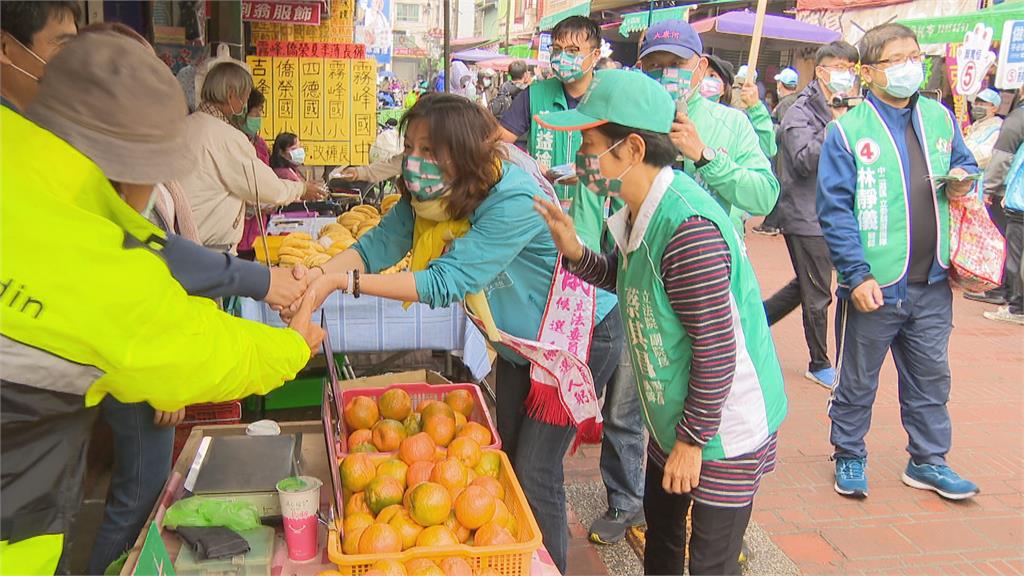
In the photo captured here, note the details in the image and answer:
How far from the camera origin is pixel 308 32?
7203 mm

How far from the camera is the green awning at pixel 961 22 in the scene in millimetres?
9539

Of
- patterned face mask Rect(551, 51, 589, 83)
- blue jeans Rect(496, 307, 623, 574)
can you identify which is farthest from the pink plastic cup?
patterned face mask Rect(551, 51, 589, 83)

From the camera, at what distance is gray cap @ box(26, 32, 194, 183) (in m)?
1.48

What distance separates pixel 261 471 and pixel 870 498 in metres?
3.25

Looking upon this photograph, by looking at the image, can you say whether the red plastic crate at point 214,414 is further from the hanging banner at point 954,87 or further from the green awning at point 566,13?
the green awning at point 566,13

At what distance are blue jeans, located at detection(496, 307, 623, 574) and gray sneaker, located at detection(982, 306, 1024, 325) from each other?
259 inches

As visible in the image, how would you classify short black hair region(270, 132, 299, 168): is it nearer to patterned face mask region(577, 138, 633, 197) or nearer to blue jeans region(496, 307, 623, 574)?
blue jeans region(496, 307, 623, 574)

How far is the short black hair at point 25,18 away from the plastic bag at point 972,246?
12.6 ft

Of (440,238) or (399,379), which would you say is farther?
(399,379)

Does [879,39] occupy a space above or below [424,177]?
above

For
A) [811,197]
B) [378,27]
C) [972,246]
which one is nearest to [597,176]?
[972,246]

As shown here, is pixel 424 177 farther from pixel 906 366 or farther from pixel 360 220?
pixel 360 220

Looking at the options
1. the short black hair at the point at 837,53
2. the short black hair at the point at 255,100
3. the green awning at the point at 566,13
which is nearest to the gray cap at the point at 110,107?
the short black hair at the point at 255,100

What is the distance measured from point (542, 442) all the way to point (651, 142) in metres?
1.17
